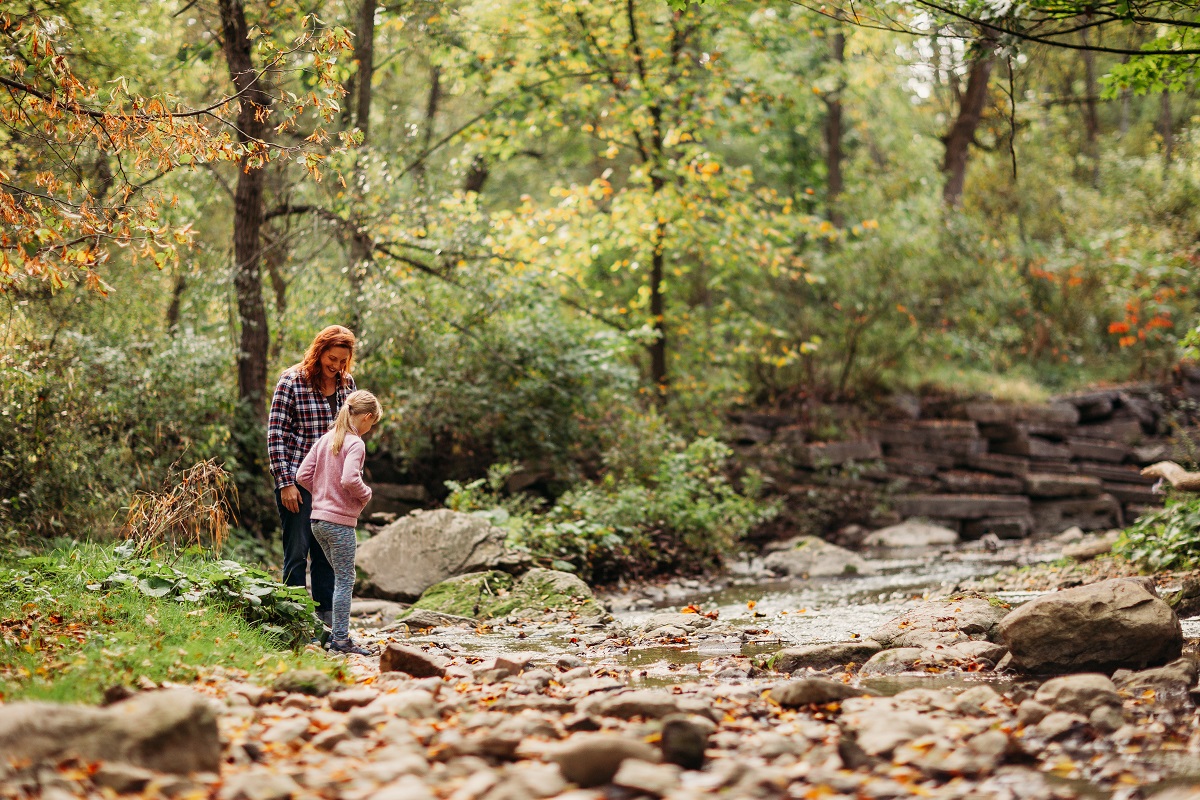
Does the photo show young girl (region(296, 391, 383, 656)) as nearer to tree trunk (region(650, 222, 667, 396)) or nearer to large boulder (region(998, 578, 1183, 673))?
large boulder (region(998, 578, 1183, 673))

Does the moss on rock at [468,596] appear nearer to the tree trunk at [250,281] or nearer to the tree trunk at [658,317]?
the tree trunk at [250,281]

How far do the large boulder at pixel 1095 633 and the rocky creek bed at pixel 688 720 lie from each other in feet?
0.04

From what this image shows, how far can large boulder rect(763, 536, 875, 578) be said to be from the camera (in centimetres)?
1130

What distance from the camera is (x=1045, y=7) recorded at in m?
6.12

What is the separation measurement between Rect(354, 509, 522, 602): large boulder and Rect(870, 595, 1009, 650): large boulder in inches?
139

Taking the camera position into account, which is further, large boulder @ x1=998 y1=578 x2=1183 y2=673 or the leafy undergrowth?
large boulder @ x1=998 y1=578 x2=1183 y2=673

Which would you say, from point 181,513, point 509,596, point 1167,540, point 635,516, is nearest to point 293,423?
point 181,513

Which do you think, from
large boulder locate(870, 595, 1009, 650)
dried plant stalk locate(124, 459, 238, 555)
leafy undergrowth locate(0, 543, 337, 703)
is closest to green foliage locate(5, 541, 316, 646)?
leafy undergrowth locate(0, 543, 337, 703)

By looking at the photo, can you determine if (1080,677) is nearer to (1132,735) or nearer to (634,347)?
(1132,735)

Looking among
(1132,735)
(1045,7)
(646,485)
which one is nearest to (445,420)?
(646,485)

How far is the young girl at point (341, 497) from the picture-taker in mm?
5863

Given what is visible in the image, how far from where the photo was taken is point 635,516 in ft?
35.1

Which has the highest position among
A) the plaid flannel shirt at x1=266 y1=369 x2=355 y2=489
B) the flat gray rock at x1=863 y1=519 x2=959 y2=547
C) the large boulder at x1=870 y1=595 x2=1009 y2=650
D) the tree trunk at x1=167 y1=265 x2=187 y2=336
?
the tree trunk at x1=167 y1=265 x2=187 y2=336

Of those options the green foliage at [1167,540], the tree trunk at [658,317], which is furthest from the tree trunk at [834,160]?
the green foliage at [1167,540]
